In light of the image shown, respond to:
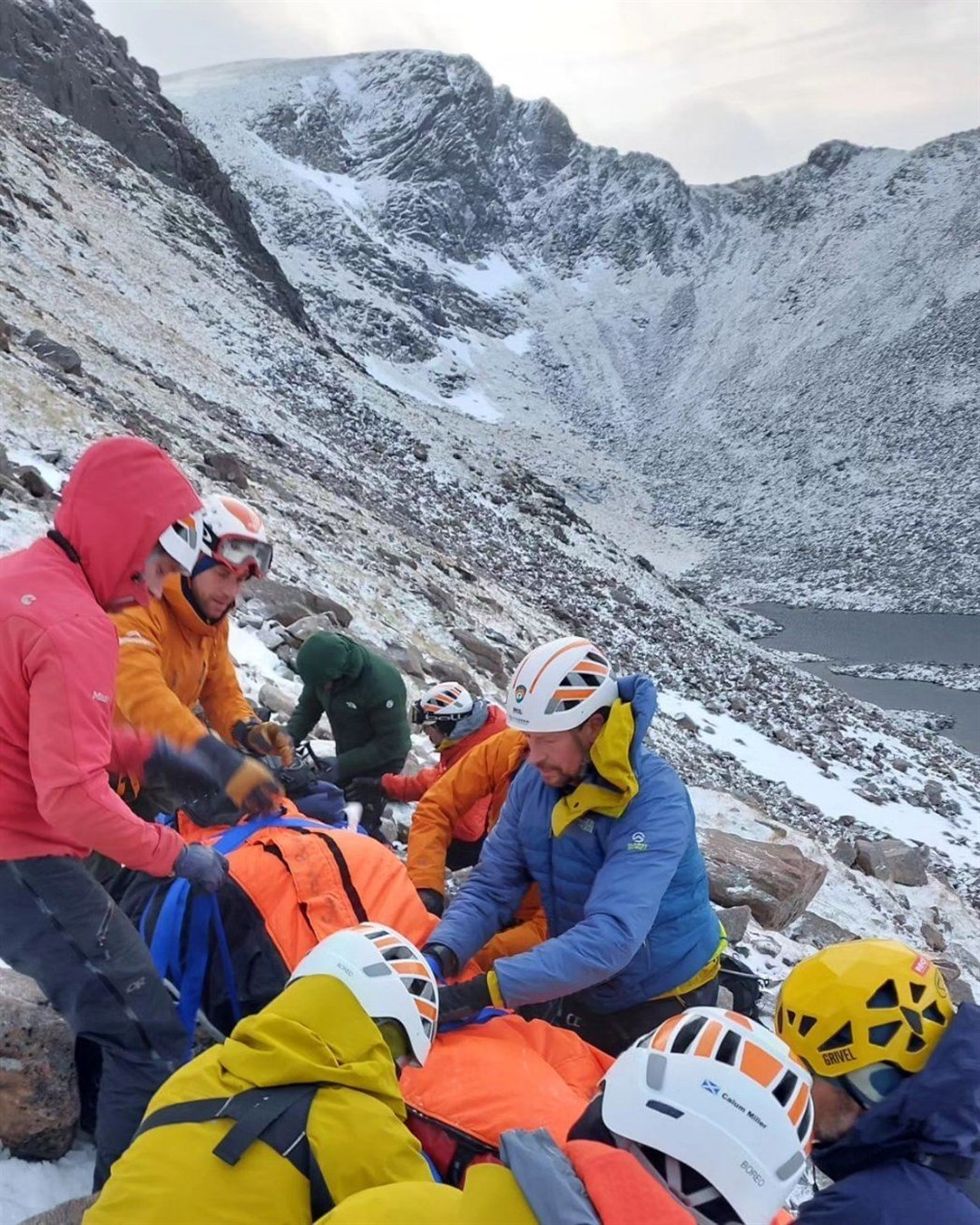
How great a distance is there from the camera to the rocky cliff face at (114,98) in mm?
36875

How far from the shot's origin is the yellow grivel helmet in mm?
2477

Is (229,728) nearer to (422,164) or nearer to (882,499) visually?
→ (882,499)

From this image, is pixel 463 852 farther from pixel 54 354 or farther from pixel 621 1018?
pixel 54 354

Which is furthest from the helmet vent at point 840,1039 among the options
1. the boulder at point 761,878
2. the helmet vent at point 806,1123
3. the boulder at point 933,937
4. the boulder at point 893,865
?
the boulder at point 893,865

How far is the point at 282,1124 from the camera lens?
1991 mm

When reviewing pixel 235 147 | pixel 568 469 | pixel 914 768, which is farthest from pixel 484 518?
pixel 235 147

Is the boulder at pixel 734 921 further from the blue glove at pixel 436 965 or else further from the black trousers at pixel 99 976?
the black trousers at pixel 99 976

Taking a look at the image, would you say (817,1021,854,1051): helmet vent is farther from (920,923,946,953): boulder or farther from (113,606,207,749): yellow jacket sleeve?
(920,923,946,953): boulder

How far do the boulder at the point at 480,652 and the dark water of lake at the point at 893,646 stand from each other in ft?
62.7

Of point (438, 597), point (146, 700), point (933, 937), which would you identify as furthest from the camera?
point (438, 597)

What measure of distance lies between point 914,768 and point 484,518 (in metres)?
15.5

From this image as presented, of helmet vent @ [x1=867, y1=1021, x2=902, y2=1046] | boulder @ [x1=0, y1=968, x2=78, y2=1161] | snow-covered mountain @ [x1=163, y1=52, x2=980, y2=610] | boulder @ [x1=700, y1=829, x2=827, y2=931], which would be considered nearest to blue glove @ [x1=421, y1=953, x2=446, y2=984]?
boulder @ [x1=0, y1=968, x2=78, y2=1161]

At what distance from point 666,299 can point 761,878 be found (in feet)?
343

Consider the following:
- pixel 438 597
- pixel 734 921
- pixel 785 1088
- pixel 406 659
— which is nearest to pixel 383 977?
pixel 785 1088
